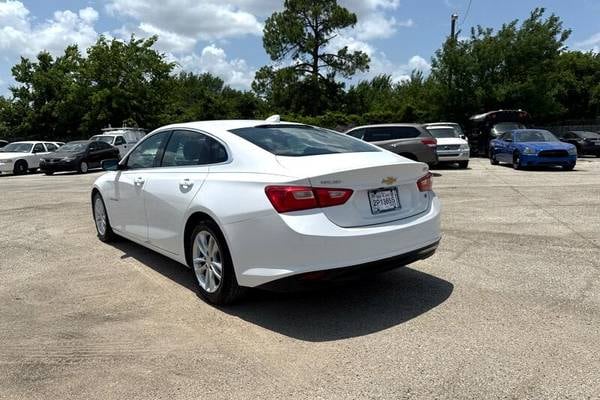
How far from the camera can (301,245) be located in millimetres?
4016

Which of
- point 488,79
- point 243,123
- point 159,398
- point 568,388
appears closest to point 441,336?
point 568,388

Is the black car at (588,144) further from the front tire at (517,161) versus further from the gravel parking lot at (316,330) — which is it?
the gravel parking lot at (316,330)

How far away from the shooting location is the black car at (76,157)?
23.4 meters

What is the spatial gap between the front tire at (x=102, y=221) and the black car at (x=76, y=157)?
17274 millimetres

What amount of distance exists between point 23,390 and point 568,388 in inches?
128

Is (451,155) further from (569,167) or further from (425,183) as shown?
(425,183)

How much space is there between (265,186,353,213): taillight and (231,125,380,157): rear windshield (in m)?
0.55

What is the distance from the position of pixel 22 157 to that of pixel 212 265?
947 inches

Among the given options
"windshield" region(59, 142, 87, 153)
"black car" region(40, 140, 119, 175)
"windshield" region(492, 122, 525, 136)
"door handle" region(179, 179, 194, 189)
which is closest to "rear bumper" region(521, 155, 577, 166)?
"windshield" region(492, 122, 525, 136)

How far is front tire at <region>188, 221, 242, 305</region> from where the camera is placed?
4.52 m

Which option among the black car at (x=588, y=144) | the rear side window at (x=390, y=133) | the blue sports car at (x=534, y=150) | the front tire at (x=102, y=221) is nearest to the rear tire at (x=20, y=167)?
the rear side window at (x=390, y=133)

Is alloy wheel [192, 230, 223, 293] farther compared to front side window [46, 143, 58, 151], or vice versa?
front side window [46, 143, 58, 151]

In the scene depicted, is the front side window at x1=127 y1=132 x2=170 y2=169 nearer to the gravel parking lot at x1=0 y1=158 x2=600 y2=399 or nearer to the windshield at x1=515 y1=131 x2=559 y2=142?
the gravel parking lot at x1=0 y1=158 x2=600 y2=399

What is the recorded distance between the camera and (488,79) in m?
29.2
